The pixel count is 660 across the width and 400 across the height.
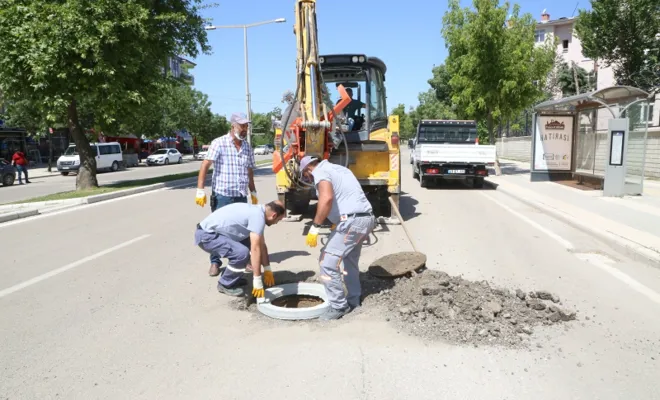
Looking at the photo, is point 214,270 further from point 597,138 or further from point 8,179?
point 8,179

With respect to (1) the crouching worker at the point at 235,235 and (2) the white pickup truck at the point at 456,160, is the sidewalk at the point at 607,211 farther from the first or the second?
(1) the crouching worker at the point at 235,235

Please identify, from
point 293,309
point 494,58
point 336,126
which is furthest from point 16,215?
point 494,58

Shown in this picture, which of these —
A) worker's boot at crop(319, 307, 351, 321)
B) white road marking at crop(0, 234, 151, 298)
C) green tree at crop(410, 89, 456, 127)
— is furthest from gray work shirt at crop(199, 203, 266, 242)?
green tree at crop(410, 89, 456, 127)

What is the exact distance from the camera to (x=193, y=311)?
4.81 metres

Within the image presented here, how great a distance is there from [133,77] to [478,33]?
1305 centimetres

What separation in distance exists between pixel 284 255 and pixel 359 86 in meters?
4.39

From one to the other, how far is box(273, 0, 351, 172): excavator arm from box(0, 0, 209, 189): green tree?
9.57 m

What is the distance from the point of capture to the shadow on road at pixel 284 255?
6.85 meters

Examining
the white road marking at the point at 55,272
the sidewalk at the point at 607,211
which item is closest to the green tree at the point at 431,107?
the sidewalk at the point at 607,211

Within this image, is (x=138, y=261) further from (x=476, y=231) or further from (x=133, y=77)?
(x=133, y=77)

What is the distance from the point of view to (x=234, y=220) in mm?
5074

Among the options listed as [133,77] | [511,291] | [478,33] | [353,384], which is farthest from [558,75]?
[353,384]

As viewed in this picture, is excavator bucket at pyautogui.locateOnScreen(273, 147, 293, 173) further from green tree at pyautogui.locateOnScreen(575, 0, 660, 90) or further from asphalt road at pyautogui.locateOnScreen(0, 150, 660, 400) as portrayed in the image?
green tree at pyautogui.locateOnScreen(575, 0, 660, 90)

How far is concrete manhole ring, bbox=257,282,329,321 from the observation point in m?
4.54
